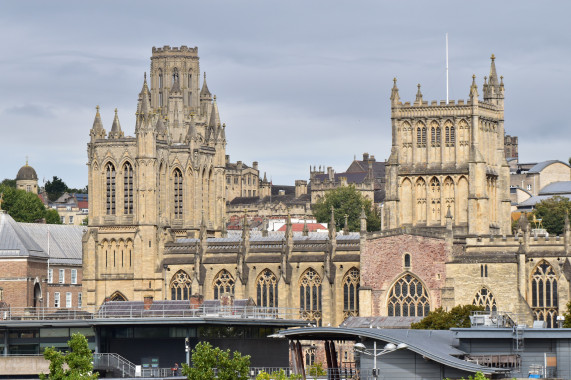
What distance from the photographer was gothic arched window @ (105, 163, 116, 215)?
14475cm

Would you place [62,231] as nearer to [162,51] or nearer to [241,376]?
[162,51]

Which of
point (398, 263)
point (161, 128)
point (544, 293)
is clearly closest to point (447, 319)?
point (544, 293)

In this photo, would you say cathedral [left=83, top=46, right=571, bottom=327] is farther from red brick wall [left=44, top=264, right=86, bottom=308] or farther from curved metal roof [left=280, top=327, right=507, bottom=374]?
curved metal roof [left=280, top=327, right=507, bottom=374]

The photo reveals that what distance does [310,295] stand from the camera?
5335 inches

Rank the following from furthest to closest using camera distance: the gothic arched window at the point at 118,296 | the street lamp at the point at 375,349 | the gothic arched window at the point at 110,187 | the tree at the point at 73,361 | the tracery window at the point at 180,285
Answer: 1. the gothic arched window at the point at 110,187
2. the gothic arched window at the point at 118,296
3. the tracery window at the point at 180,285
4. the tree at the point at 73,361
5. the street lamp at the point at 375,349

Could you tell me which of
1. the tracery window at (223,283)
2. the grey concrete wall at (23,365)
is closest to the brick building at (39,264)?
the tracery window at (223,283)

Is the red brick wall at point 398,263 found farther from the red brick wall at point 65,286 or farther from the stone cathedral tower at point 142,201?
the red brick wall at point 65,286

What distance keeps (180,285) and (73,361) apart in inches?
1904

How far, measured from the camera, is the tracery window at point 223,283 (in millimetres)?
138375

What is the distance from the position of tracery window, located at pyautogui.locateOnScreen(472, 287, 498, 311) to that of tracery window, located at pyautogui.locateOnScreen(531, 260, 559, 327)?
9.52ft

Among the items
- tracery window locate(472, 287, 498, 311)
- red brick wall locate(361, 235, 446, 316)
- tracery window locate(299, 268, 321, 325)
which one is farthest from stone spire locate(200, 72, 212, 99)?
tracery window locate(472, 287, 498, 311)

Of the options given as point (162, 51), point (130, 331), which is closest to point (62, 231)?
point (162, 51)

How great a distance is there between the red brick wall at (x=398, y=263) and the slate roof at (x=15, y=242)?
3118 centimetres

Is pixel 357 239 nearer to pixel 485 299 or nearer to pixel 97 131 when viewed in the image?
→ pixel 485 299
